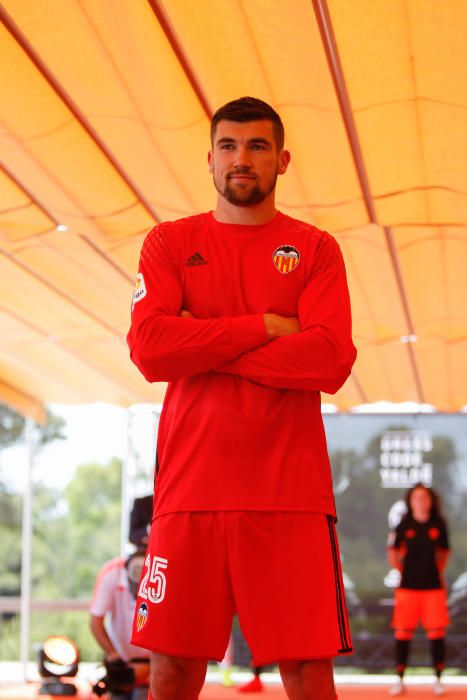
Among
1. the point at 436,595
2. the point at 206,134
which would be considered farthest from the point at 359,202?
the point at 436,595

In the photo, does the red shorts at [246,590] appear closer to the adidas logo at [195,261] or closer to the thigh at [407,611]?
the adidas logo at [195,261]

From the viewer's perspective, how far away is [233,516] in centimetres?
231

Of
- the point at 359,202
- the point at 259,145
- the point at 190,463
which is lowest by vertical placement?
the point at 190,463

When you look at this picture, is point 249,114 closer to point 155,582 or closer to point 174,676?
point 155,582

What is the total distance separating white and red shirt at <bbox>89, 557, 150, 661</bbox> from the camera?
6.50 meters

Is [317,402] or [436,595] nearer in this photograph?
[317,402]

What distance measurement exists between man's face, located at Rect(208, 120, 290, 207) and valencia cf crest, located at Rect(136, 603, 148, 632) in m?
0.84

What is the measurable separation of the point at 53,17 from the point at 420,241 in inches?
126

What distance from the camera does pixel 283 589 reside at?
7.50ft

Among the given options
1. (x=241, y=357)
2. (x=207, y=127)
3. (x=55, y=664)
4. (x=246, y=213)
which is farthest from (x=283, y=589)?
(x=55, y=664)

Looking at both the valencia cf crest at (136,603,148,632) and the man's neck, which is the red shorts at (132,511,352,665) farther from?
the man's neck

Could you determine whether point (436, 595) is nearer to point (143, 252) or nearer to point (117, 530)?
point (143, 252)

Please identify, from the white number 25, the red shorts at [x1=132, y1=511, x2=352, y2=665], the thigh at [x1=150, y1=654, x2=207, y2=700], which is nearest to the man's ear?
the red shorts at [x1=132, y1=511, x2=352, y2=665]

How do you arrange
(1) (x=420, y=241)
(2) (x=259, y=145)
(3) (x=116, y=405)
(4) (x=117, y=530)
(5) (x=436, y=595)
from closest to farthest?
(2) (x=259, y=145), (1) (x=420, y=241), (5) (x=436, y=595), (3) (x=116, y=405), (4) (x=117, y=530)
